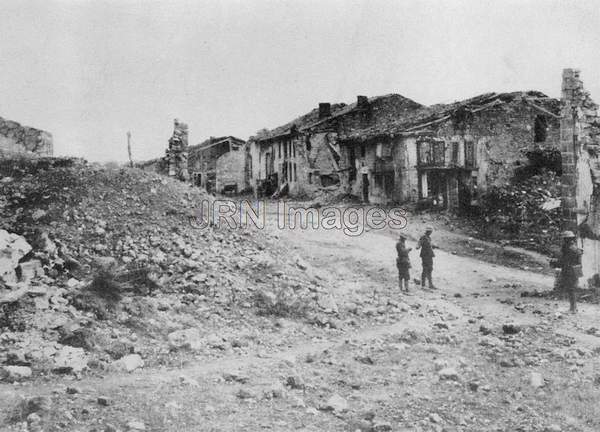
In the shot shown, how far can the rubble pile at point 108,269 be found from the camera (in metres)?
9.16

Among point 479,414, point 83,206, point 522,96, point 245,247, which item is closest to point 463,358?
point 479,414

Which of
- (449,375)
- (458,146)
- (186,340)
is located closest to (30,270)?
(186,340)

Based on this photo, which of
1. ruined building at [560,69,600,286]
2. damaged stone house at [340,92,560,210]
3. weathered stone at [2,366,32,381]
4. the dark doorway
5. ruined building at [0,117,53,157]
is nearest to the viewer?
weathered stone at [2,366,32,381]

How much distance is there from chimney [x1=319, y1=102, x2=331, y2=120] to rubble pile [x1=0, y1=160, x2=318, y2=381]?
942 inches

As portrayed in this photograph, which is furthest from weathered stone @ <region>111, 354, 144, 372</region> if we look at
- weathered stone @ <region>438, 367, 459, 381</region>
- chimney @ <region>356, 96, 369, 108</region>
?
Result: chimney @ <region>356, 96, 369, 108</region>

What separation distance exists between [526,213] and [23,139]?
18468 mm

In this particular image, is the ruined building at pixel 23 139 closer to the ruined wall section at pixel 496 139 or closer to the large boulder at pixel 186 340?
the large boulder at pixel 186 340

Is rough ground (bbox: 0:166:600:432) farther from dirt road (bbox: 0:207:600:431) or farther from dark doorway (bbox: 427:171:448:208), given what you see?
dark doorway (bbox: 427:171:448:208)

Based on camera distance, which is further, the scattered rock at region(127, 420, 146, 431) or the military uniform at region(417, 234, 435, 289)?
the military uniform at region(417, 234, 435, 289)

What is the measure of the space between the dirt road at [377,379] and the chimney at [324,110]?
86.8 feet

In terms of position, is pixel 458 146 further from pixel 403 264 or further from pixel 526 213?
pixel 403 264

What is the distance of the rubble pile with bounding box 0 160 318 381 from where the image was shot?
360 inches

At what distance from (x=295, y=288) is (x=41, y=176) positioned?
663 centimetres

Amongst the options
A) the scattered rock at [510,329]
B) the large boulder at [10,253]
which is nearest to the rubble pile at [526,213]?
the scattered rock at [510,329]
